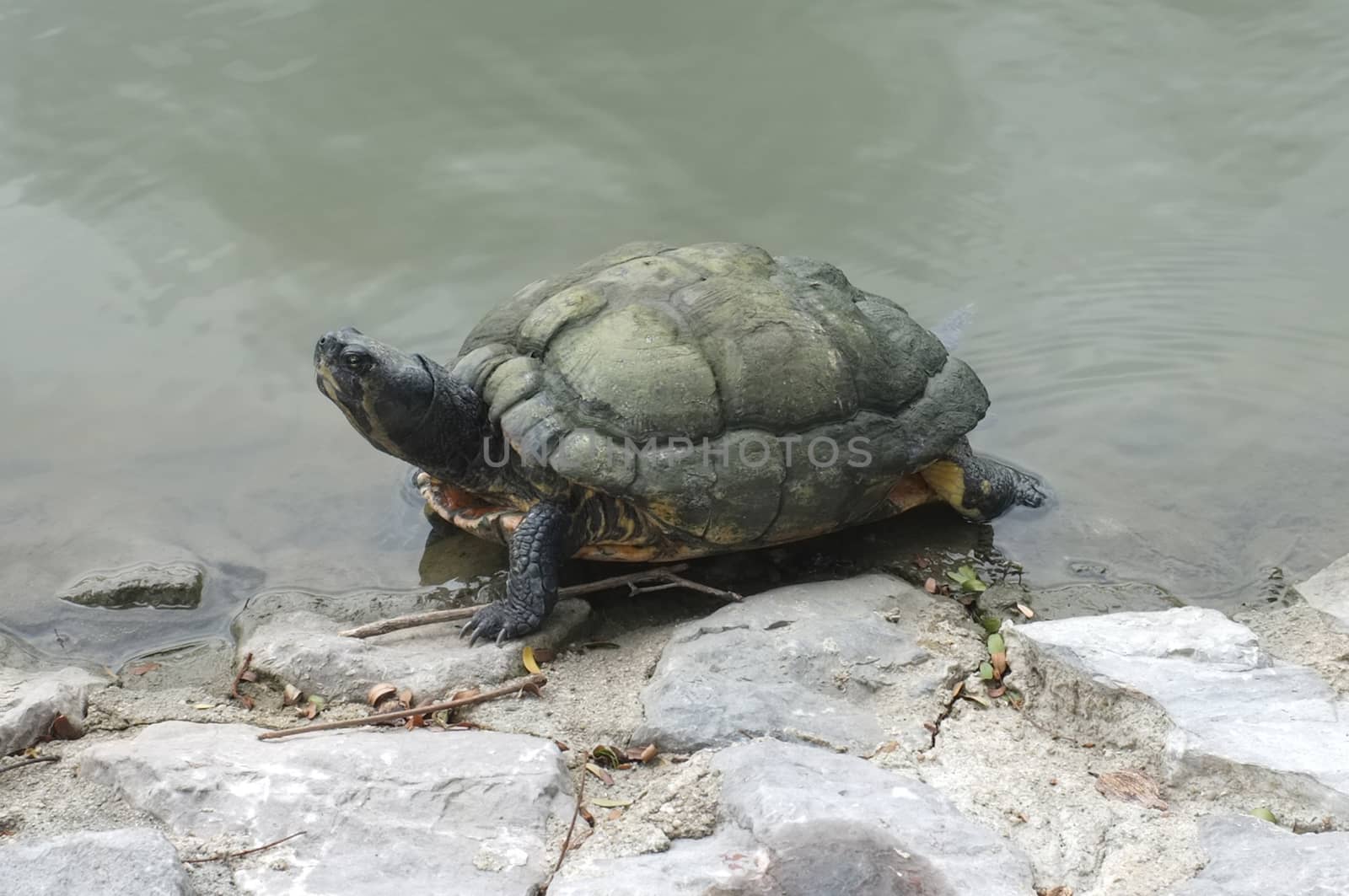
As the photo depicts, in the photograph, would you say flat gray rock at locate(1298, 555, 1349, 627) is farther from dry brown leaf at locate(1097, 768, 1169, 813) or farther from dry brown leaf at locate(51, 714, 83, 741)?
dry brown leaf at locate(51, 714, 83, 741)

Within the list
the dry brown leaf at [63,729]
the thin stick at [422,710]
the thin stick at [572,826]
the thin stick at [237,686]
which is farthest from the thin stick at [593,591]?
the thin stick at [572,826]

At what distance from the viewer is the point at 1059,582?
490 centimetres

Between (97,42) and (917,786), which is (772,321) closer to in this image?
(917,786)

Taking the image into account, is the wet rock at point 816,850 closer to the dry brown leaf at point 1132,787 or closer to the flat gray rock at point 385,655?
the dry brown leaf at point 1132,787

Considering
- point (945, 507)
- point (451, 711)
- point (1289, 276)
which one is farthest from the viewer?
point (1289, 276)

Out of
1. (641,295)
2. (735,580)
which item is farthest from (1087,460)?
(641,295)

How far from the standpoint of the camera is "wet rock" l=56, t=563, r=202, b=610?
4.86 meters

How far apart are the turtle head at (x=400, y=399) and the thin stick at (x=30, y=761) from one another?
195 centimetres

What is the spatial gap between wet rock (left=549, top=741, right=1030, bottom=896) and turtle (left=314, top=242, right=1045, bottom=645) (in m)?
1.74

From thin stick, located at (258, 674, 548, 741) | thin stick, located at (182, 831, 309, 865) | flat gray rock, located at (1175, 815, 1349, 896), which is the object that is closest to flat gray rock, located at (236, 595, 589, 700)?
thin stick, located at (258, 674, 548, 741)

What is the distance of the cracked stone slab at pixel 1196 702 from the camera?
2980 millimetres

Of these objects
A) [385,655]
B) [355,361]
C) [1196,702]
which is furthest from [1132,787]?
[355,361]

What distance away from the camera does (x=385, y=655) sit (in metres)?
4.12

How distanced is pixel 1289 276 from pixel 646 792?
5730 millimetres
